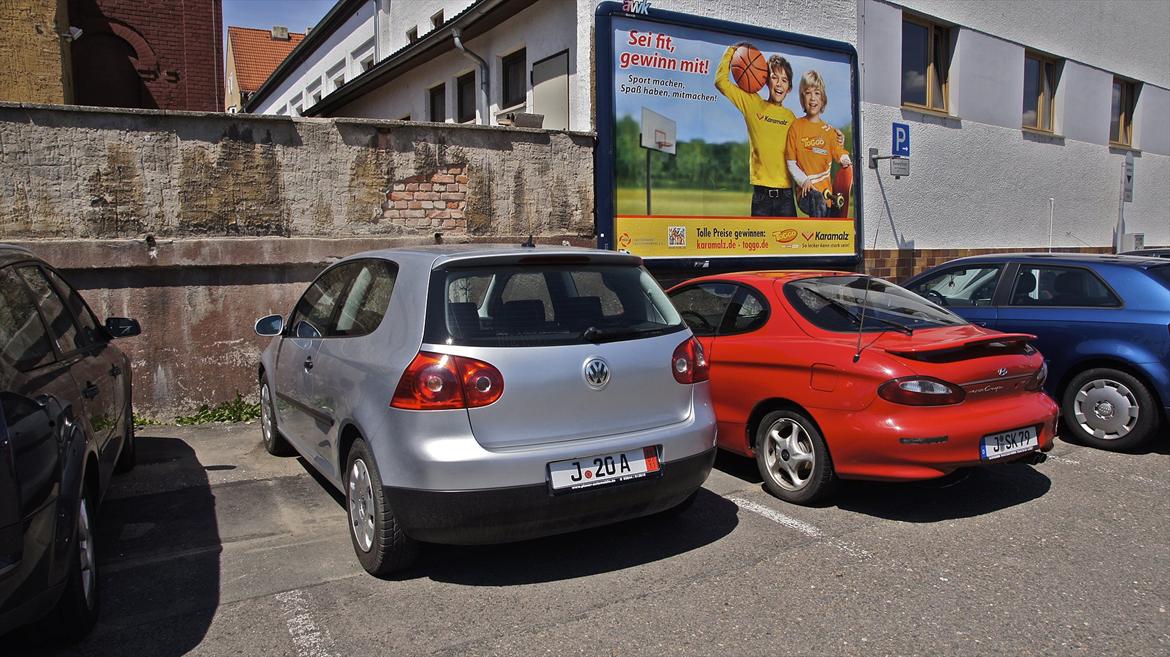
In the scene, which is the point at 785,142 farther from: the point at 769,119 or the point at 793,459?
the point at 793,459

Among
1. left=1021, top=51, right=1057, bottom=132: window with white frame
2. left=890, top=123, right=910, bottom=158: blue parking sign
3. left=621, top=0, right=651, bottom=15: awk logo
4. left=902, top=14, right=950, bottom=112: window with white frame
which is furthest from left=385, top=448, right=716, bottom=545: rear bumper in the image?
left=1021, top=51, right=1057, bottom=132: window with white frame

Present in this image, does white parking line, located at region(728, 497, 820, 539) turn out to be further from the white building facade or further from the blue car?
the white building facade

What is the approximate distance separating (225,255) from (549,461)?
196 inches

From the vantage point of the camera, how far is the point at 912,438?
4.62 m

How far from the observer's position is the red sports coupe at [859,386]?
4.70 m

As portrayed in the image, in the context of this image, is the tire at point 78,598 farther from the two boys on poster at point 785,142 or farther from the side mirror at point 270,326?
the two boys on poster at point 785,142

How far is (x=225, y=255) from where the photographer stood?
294 inches

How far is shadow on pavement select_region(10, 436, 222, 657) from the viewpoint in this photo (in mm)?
3385

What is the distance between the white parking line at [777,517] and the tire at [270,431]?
3317mm

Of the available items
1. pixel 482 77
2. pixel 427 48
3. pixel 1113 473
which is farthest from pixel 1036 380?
pixel 427 48

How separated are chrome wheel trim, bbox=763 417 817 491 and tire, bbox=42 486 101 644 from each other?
12.3 feet

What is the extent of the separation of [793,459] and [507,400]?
2275mm

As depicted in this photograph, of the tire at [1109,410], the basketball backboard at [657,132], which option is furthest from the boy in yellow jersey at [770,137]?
the tire at [1109,410]

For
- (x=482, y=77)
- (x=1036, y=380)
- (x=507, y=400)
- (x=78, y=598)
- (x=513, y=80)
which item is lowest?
(x=78, y=598)
